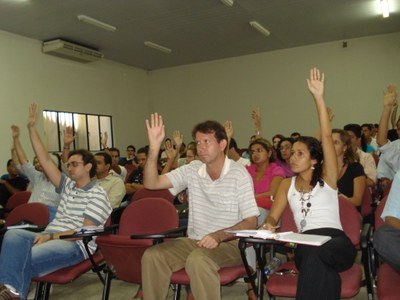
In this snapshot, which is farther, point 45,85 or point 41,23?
point 45,85

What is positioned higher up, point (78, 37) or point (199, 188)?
point (78, 37)

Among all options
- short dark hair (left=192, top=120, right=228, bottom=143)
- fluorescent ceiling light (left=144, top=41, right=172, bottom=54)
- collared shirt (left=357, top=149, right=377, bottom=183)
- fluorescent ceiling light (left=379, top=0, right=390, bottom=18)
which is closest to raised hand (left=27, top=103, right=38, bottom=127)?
short dark hair (left=192, top=120, right=228, bottom=143)

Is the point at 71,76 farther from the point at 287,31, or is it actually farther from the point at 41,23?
the point at 287,31

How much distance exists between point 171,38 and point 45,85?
3159 millimetres

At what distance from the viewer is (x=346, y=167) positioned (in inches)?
124

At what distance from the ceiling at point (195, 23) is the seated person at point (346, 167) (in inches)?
198

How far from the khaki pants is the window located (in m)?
7.75

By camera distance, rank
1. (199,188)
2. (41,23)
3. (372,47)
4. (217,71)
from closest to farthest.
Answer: (199,188) < (41,23) < (372,47) < (217,71)

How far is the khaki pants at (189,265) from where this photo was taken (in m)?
2.12

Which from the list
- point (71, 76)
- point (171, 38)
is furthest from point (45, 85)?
point (171, 38)

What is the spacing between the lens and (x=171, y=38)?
9.47m

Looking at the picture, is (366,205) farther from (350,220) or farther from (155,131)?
(155,131)

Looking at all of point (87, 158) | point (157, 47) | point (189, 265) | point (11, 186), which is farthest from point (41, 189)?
point (157, 47)

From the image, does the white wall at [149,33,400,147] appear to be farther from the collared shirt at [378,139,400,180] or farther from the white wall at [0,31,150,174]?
the collared shirt at [378,139,400,180]
